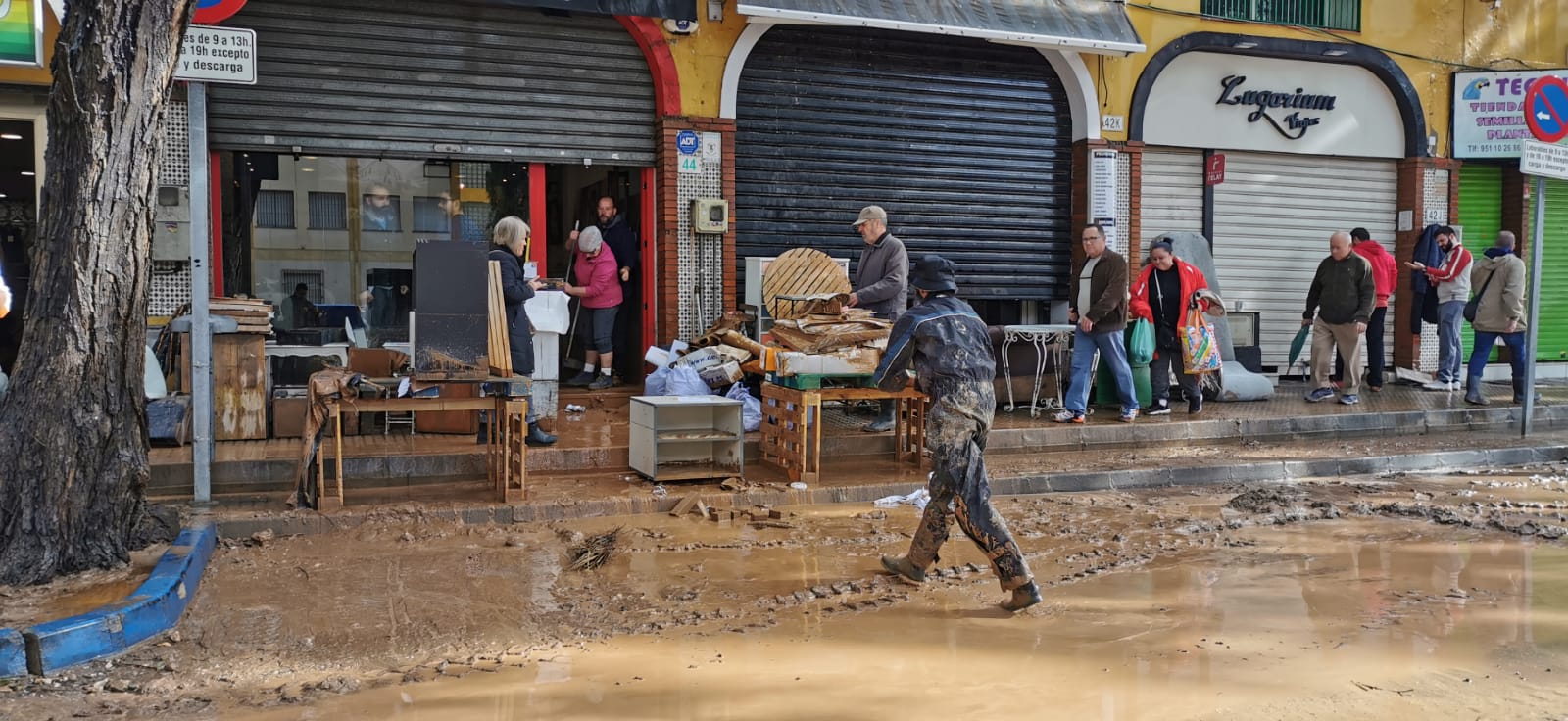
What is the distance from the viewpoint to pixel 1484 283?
12.9m

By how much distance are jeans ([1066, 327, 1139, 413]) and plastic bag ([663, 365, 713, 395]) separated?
11.5 feet

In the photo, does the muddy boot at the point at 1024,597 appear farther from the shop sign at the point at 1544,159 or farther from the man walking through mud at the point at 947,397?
the shop sign at the point at 1544,159

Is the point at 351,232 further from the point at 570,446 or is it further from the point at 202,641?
the point at 202,641

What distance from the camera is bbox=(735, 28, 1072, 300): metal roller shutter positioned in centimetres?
1230

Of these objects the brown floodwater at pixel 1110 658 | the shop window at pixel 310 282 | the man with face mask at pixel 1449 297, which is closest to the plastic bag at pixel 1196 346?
the man with face mask at pixel 1449 297

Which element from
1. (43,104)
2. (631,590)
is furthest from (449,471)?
(43,104)

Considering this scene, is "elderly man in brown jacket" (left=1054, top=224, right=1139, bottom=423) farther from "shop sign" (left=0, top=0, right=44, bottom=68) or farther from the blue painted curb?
"shop sign" (left=0, top=0, right=44, bottom=68)

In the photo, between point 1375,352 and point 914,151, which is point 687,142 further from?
point 1375,352

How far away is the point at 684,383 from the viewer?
1020 cm

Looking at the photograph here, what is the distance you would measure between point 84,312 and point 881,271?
18.7 feet

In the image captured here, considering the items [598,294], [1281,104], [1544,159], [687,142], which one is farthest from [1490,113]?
[598,294]

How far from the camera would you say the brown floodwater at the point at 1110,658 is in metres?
4.20

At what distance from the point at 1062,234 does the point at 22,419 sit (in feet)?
35.8

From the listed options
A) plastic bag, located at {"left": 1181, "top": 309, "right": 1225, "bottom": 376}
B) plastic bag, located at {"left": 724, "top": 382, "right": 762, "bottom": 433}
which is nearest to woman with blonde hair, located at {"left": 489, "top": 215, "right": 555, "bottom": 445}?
plastic bag, located at {"left": 724, "top": 382, "right": 762, "bottom": 433}
